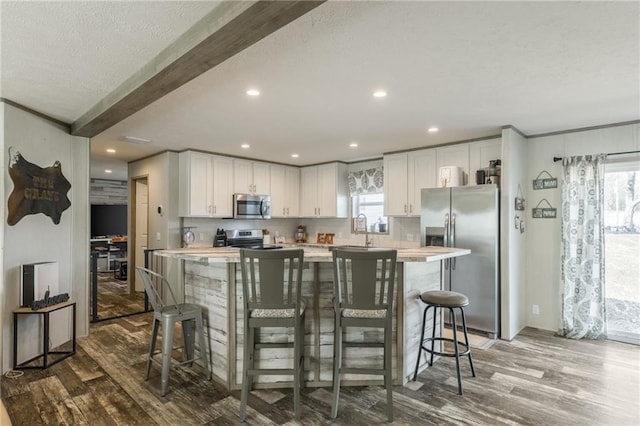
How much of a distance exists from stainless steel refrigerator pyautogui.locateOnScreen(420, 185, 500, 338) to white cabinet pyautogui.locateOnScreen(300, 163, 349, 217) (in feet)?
6.97

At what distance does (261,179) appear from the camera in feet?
20.4

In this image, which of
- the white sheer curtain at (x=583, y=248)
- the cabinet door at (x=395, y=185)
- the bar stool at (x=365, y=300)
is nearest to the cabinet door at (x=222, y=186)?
the cabinet door at (x=395, y=185)

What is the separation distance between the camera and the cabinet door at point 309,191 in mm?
6641

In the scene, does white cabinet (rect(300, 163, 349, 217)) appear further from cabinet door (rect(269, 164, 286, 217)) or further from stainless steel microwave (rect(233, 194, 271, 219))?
stainless steel microwave (rect(233, 194, 271, 219))

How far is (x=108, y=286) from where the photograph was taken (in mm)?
7086

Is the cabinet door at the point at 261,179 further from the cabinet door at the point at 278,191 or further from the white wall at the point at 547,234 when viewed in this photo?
the white wall at the point at 547,234

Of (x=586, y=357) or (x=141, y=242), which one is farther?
(x=141, y=242)

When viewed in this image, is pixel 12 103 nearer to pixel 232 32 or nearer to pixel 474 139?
pixel 232 32

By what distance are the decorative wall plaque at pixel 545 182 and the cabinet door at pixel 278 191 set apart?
4.11 m

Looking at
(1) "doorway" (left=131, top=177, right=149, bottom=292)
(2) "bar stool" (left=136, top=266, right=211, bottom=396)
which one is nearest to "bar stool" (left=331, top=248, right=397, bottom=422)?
(2) "bar stool" (left=136, top=266, right=211, bottom=396)

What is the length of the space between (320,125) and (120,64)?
2099 millimetres

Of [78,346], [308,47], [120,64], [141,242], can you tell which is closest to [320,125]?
[308,47]

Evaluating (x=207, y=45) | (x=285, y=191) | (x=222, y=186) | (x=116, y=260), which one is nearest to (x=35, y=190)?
(x=222, y=186)

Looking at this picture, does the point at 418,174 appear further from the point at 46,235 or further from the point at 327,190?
the point at 46,235
